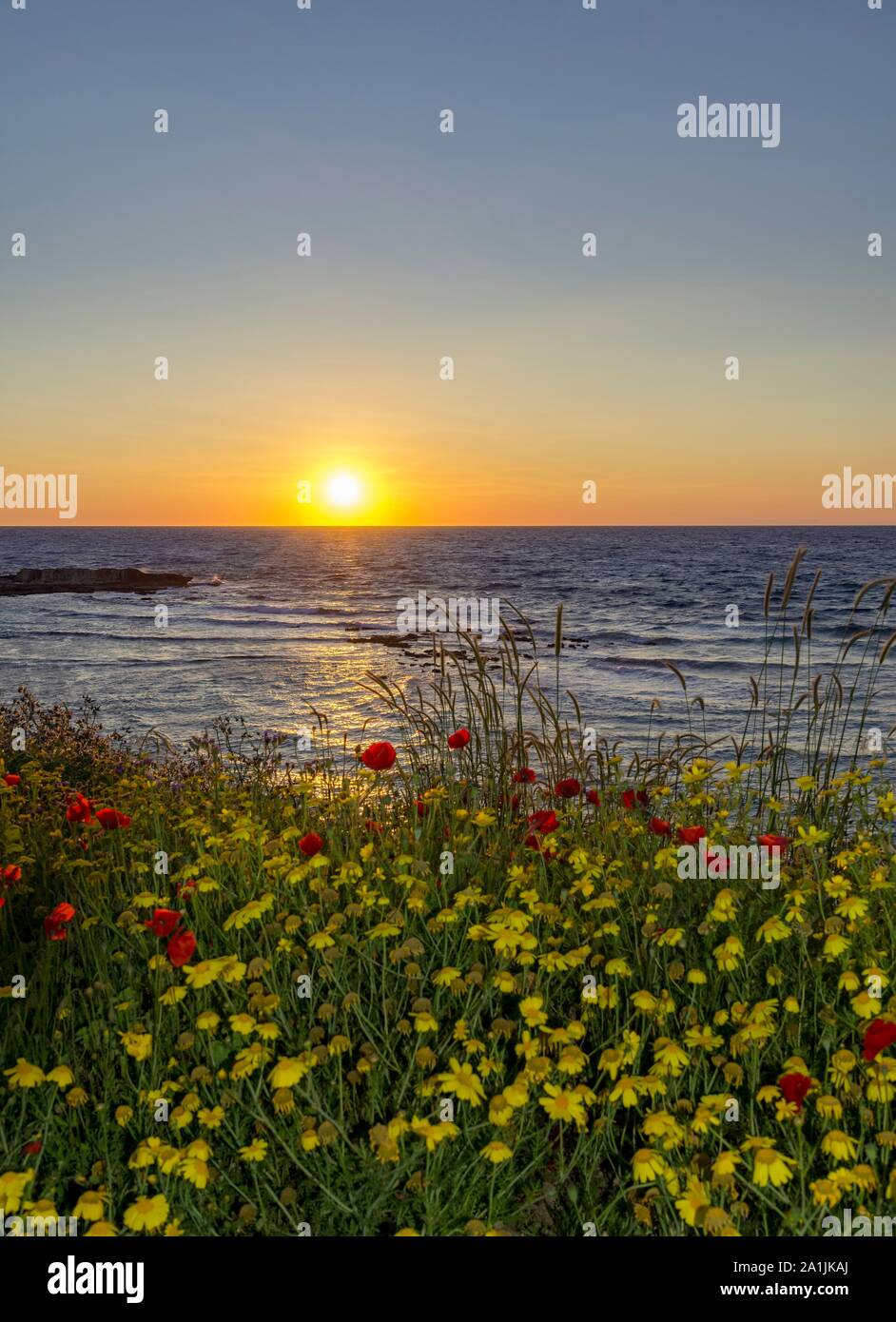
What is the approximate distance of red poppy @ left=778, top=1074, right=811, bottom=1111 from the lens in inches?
104

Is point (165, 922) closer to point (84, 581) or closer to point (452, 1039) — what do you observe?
point (452, 1039)

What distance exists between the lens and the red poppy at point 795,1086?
2.64 metres

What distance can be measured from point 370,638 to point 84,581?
98.2 feet

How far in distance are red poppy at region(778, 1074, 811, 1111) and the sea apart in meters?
2.75

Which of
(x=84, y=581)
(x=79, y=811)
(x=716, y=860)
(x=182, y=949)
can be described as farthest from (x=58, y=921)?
(x=84, y=581)

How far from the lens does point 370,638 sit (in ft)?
110

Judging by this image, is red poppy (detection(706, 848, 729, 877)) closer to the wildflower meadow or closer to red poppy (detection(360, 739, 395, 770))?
the wildflower meadow

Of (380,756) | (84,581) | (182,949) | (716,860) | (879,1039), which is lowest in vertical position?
(879,1039)

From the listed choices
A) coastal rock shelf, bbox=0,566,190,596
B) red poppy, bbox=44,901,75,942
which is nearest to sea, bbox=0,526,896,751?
red poppy, bbox=44,901,75,942

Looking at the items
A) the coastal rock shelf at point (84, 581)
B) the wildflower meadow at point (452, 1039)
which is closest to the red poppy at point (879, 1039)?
the wildflower meadow at point (452, 1039)

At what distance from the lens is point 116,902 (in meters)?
4.19

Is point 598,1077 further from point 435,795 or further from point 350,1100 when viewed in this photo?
point 435,795
